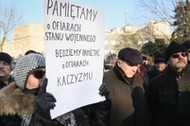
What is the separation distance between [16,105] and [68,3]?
88 cm

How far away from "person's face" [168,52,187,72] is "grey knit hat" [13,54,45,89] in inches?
83.0

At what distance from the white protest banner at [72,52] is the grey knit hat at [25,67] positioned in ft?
1.25

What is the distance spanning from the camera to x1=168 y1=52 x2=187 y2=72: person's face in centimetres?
436

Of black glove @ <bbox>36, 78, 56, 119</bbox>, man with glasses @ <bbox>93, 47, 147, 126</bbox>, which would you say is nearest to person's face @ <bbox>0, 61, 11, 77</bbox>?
man with glasses @ <bbox>93, 47, 147, 126</bbox>

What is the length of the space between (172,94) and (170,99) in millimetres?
75

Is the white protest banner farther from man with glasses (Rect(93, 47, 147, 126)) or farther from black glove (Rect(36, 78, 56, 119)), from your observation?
man with glasses (Rect(93, 47, 147, 126))

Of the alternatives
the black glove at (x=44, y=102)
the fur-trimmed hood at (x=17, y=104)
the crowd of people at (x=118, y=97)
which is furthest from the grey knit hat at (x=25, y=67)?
the black glove at (x=44, y=102)

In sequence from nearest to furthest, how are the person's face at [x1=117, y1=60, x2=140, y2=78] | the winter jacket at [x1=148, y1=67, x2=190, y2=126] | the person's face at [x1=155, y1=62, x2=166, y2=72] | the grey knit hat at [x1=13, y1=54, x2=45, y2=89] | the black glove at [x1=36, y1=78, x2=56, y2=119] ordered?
the black glove at [x1=36, y1=78, x2=56, y2=119]
the grey knit hat at [x1=13, y1=54, x2=45, y2=89]
the person's face at [x1=117, y1=60, x2=140, y2=78]
the winter jacket at [x1=148, y1=67, x2=190, y2=126]
the person's face at [x1=155, y1=62, x2=166, y2=72]

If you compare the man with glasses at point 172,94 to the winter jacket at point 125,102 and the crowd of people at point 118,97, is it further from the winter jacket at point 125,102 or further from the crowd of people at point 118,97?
the winter jacket at point 125,102

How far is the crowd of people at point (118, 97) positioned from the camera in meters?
2.66

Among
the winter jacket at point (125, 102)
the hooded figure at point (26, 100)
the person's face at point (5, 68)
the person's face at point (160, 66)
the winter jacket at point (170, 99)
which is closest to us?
the hooded figure at point (26, 100)

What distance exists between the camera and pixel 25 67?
9.11 ft

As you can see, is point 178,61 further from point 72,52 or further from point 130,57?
point 72,52

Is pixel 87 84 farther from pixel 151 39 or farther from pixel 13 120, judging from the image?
pixel 151 39
